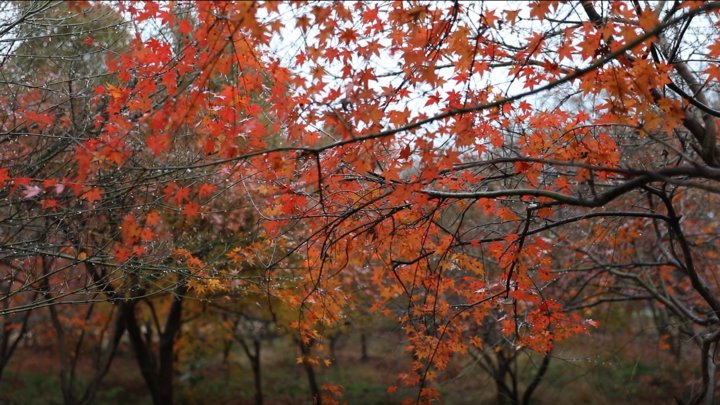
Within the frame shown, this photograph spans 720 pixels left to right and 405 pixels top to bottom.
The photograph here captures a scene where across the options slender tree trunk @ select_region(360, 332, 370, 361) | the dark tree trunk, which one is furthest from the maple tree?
slender tree trunk @ select_region(360, 332, 370, 361)

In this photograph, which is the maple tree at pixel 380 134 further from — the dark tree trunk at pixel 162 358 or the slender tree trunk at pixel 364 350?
the slender tree trunk at pixel 364 350

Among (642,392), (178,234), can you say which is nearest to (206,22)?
(178,234)

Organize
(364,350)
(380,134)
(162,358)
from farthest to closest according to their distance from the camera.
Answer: (364,350), (162,358), (380,134)

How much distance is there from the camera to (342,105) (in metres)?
4.23

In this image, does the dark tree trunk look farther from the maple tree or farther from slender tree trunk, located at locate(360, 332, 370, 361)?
slender tree trunk, located at locate(360, 332, 370, 361)

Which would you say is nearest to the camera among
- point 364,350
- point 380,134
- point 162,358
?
point 380,134

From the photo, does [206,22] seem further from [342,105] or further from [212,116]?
[212,116]

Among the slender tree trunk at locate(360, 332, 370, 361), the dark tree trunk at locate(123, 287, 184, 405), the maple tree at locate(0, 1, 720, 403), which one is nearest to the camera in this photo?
the maple tree at locate(0, 1, 720, 403)

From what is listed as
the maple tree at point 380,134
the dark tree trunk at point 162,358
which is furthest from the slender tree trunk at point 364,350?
the maple tree at point 380,134

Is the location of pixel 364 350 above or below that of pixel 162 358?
above

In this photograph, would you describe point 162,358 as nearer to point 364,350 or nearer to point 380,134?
point 364,350

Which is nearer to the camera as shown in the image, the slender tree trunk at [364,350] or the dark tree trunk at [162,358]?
the dark tree trunk at [162,358]

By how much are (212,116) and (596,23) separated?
320 cm

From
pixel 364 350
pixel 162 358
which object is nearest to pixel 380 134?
pixel 162 358
